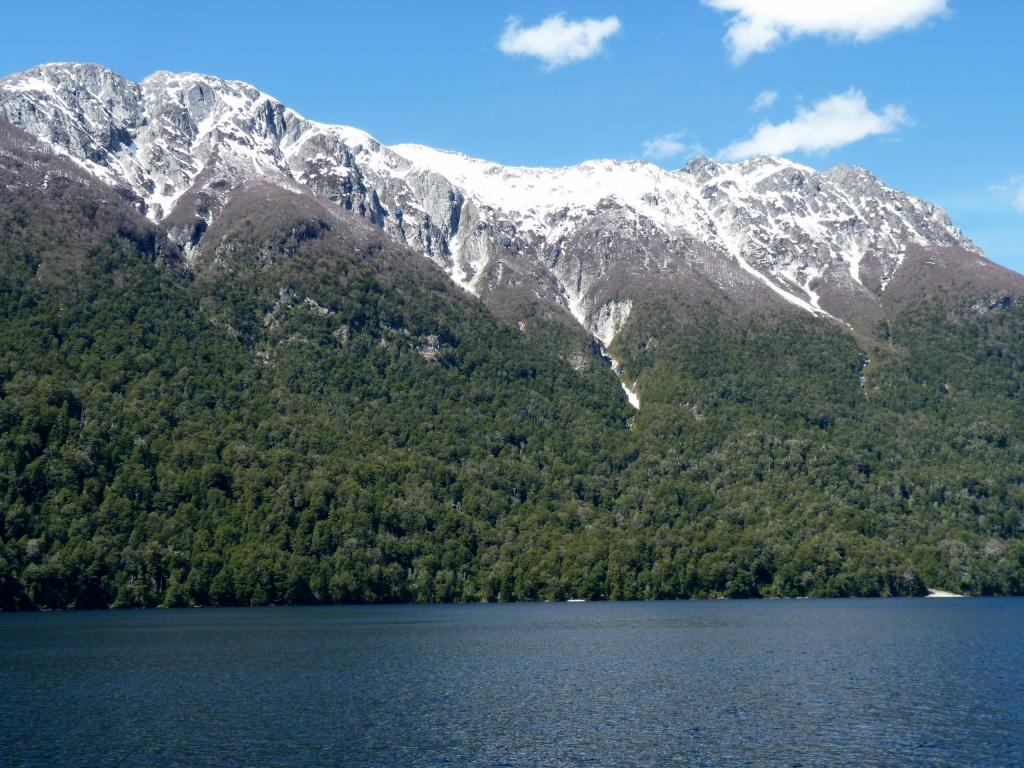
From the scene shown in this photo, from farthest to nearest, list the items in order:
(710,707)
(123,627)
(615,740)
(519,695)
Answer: (123,627)
(519,695)
(710,707)
(615,740)

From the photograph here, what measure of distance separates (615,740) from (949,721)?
23.8m

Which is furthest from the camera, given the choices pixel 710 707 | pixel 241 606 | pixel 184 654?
pixel 241 606

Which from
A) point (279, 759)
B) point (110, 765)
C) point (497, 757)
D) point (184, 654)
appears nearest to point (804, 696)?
point (497, 757)

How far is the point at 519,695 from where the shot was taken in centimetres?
8019

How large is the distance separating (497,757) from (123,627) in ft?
331

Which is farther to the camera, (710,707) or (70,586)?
(70,586)

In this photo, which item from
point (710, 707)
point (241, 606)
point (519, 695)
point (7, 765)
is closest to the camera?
point (7, 765)

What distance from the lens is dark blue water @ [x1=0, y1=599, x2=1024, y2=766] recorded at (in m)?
59.2

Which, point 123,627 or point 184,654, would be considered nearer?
point 184,654

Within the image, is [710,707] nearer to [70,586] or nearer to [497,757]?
[497,757]

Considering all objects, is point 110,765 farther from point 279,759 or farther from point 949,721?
point 949,721

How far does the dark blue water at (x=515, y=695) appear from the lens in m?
59.2

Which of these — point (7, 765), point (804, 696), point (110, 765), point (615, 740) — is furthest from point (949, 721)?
point (7, 765)

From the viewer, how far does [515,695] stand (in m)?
80.2
